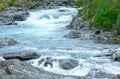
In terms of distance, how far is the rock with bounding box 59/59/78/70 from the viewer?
28.4 metres

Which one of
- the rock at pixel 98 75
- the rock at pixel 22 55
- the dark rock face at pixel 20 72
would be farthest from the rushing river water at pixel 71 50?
the dark rock face at pixel 20 72

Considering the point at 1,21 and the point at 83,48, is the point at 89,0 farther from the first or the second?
the point at 83,48

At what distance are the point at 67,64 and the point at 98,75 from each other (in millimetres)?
3756

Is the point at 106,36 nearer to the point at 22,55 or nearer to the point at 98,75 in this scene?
the point at 22,55

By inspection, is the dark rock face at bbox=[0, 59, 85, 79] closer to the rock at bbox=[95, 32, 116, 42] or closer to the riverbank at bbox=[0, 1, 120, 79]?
the riverbank at bbox=[0, 1, 120, 79]

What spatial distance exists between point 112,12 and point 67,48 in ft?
54.0

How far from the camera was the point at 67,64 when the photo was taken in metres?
28.8

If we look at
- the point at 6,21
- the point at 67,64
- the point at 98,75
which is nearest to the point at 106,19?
the point at 67,64

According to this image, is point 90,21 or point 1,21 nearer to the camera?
point 90,21

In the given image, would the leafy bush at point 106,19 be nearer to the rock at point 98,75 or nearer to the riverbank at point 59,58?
the riverbank at point 59,58

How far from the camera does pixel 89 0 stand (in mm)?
71312

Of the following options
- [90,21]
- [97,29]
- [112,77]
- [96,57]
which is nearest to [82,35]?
[97,29]

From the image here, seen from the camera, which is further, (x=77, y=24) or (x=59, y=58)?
(x=77, y=24)

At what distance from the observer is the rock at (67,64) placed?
2838 centimetres
